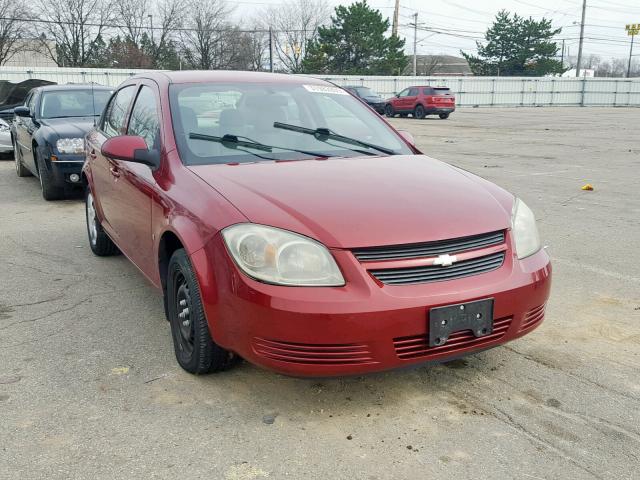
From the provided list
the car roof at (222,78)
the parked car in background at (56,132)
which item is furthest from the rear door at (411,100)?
the car roof at (222,78)

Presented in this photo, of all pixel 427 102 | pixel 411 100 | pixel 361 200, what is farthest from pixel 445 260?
pixel 411 100

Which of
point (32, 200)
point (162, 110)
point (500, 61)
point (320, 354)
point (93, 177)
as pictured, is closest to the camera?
point (320, 354)

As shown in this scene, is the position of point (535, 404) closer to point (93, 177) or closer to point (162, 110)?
point (162, 110)

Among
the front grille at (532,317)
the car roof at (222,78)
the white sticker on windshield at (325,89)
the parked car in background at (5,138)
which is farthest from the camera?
the parked car in background at (5,138)

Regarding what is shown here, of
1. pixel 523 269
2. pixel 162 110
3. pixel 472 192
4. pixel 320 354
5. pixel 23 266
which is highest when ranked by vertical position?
pixel 162 110

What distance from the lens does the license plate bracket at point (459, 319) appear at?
2.63 metres

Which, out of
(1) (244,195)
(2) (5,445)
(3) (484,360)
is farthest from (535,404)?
(2) (5,445)

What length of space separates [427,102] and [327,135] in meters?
27.7

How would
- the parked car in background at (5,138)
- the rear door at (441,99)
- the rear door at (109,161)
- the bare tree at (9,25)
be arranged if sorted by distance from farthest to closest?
the bare tree at (9,25)
the rear door at (441,99)
the parked car in background at (5,138)
the rear door at (109,161)

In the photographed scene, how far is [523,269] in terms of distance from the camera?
2.93 metres

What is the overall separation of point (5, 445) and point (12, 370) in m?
0.80

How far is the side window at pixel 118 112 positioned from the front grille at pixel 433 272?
2.71m

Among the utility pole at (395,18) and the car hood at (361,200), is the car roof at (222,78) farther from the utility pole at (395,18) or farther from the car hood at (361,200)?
the utility pole at (395,18)

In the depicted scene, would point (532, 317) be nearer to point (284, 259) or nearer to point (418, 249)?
point (418, 249)
